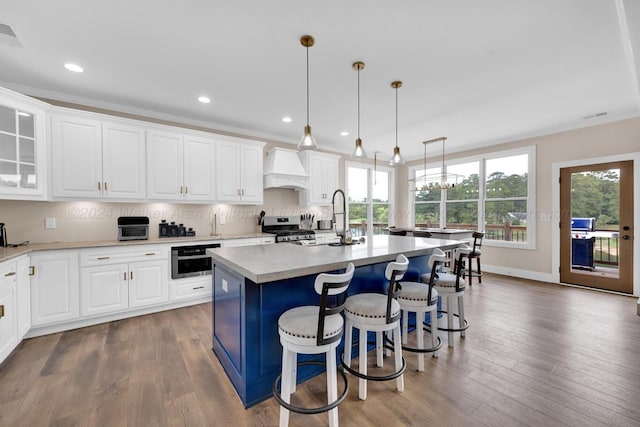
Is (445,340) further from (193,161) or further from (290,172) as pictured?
(193,161)

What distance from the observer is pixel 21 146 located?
115 inches

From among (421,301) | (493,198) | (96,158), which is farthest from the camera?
(493,198)

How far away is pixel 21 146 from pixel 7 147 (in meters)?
0.12

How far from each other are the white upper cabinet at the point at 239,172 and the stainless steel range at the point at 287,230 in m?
0.55

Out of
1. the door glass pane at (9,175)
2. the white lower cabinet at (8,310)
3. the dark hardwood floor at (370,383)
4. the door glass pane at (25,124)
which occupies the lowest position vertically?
the dark hardwood floor at (370,383)

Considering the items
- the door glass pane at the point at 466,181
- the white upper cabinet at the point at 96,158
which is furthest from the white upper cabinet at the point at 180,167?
the door glass pane at the point at 466,181

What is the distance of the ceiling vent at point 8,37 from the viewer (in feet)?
7.35

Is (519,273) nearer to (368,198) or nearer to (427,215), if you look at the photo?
(427,215)

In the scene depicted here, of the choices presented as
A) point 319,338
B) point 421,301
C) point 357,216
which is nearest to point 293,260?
point 319,338

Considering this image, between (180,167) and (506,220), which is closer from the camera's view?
(180,167)

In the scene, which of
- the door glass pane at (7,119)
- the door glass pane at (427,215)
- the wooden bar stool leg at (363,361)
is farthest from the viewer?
the door glass pane at (427,215)

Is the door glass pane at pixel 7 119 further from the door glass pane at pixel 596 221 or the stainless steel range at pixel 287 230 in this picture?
the door glass pane at pixel 596 221

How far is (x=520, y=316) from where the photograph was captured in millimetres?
3418

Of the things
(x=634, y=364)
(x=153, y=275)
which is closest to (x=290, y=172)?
(x=153, y=275)
